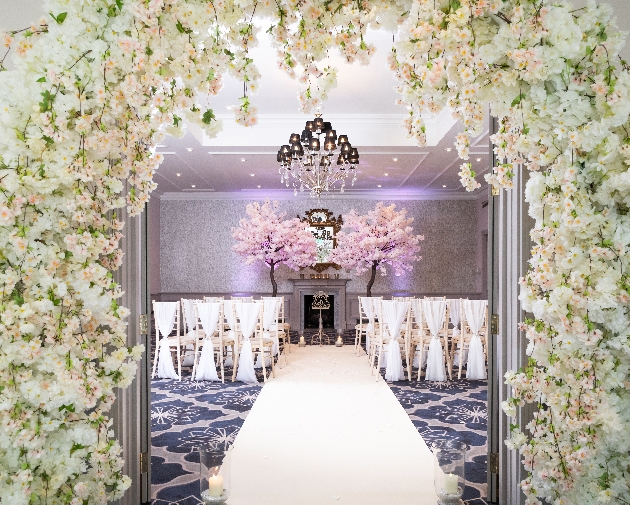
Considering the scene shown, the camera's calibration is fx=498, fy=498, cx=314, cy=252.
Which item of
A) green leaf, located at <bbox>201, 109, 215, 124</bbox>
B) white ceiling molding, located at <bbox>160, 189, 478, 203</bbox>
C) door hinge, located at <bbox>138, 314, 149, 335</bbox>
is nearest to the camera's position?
green leaf, located at <bbox>201, 109, 215, 124</bbox>

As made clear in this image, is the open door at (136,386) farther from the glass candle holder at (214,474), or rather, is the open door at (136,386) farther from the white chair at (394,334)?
the white chair at (394,334)

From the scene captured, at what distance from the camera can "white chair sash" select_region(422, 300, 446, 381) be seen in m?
6.28

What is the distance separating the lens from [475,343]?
20.8 ft

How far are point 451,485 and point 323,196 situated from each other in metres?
10.0

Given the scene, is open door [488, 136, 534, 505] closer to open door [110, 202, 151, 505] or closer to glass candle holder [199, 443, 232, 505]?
glass candle holder [199, 443, 232, 505]

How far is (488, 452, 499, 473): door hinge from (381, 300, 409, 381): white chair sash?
3444mm

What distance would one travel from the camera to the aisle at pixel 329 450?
304cm

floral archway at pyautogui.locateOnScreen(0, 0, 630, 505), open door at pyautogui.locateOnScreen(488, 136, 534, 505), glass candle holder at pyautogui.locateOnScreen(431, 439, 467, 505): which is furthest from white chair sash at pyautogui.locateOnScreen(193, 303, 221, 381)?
floral archway at pyautogui.locateOnScreen(0, 0, 630, 505)

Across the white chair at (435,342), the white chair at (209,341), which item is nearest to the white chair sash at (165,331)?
the white chair at (209,341)

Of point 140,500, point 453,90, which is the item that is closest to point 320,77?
point 453,90

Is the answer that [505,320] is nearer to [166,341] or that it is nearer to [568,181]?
[568,181]

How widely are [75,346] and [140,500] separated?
60.8 inches

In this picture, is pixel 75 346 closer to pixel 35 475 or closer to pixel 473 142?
pixel 35 475

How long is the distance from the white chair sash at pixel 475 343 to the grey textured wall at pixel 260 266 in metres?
5.72
